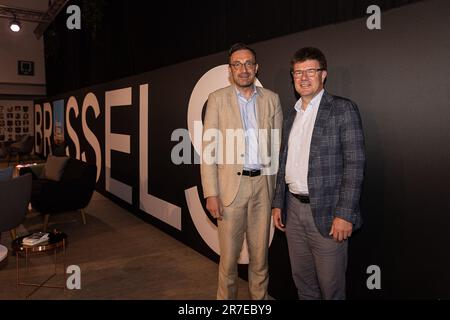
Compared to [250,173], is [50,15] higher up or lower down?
higher up

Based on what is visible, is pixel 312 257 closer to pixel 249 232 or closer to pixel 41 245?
pixel 249 232

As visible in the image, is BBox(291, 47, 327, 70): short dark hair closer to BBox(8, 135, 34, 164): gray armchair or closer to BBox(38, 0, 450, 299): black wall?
BBox(38, 0, 450, 299): black wall

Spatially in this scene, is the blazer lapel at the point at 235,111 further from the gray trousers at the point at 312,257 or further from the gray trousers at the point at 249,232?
the gray trousers at the point at 312,257

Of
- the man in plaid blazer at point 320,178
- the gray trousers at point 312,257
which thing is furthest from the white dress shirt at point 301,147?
the gray trousers at point 312,257

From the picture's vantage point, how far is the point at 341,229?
186cm

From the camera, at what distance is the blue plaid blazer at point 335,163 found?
1844 millimetres

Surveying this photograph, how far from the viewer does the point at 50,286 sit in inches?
125

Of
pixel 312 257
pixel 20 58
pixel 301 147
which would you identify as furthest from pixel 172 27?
pixel 20 58

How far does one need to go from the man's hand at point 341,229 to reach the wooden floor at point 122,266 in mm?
1359

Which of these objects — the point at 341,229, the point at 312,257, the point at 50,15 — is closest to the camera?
the point at 341,229

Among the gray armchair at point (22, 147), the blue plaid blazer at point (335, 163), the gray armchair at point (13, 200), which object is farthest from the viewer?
the gray armchair at point (22, 147)

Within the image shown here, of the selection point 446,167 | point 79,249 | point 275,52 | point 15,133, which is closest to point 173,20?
point 275,52

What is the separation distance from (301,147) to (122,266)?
248cm
